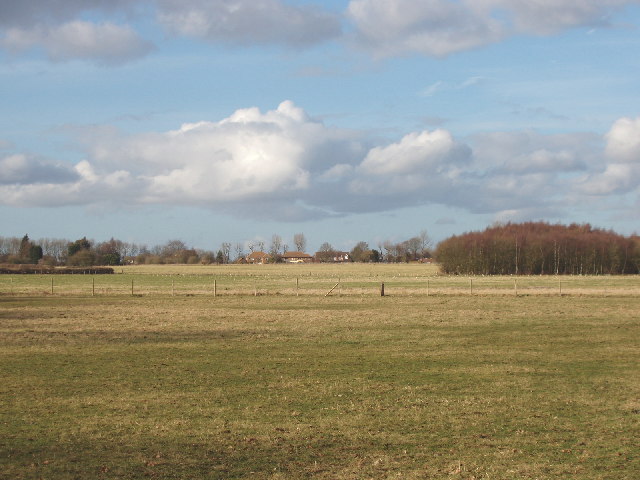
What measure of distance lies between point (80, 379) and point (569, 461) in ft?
39.7

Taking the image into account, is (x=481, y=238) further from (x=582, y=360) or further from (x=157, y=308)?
(x=582, y=360)

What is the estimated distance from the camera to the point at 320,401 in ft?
49.1

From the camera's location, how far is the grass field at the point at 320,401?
34.3 feet

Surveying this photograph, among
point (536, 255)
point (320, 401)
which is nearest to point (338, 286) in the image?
point (536, 255)

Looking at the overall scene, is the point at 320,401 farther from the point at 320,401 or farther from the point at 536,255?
the point at 536,255

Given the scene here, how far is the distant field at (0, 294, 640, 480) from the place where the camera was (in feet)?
34.3

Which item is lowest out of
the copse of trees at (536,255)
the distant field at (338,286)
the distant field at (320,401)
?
the distant field at (320,401)

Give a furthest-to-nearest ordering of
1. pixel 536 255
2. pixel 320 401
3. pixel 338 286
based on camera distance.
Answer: pixel 536 255, pixel 338 286, pixel 320 401

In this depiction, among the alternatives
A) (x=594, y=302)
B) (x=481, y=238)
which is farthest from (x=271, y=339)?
(x=481, y=238)

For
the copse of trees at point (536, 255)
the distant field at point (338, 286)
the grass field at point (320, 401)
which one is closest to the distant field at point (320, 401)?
the grass field at point (320, 401)

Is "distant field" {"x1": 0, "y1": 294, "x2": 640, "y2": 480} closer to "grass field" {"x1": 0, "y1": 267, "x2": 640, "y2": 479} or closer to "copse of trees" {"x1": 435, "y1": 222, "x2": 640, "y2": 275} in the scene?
"grass field" {"x1": 0, "y1": 267, "x2": 640, "y2": 479}

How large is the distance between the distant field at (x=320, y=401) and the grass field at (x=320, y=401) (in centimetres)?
5

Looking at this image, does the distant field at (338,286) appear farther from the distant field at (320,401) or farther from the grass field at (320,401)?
the distant field at (320,401)

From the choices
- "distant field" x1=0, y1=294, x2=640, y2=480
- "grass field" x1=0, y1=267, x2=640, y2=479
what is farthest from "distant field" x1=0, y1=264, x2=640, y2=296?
"distant field" x1=0, y1=294, x2=640, y2=480
